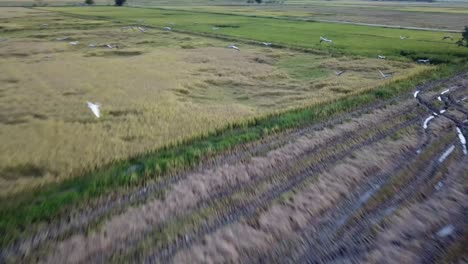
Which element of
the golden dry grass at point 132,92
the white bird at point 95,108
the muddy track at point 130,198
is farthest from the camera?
the white bird at point 95,108

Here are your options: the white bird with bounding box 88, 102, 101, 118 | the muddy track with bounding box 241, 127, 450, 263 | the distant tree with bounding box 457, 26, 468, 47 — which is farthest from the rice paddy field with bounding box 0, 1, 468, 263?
the distant tree with bounding box 457, 26, 468, 47

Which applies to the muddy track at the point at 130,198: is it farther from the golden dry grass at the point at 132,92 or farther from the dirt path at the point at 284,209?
the golden dry grass at the point at 132,92

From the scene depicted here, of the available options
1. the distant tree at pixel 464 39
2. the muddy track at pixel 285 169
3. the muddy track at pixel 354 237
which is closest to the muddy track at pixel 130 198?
A: the muddy track at pixel 285 169

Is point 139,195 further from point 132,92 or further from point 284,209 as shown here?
point 132,92

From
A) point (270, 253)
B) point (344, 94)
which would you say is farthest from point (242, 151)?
point (344, 94)

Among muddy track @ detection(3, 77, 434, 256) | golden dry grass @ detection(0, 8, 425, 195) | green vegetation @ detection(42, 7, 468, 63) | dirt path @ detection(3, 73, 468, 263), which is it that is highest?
green vegetation @ detection(42, 7, 468, 63)

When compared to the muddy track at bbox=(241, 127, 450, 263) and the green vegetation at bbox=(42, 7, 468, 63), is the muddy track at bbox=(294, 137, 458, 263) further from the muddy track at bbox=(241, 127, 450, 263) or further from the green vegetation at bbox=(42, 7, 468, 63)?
the green vegetation at bbox=(42, 7, 468, 63)

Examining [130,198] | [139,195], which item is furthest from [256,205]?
[130,198]
